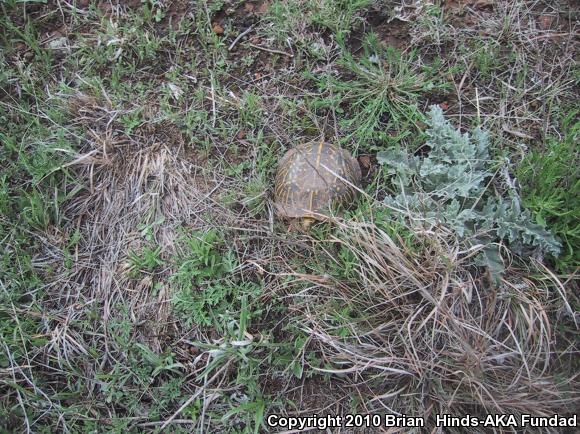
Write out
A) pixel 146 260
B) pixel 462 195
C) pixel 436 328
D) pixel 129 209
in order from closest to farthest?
1. pixel 436 328
2. pixel 462 195
3. pixel 146 260
4. pixel 129 209

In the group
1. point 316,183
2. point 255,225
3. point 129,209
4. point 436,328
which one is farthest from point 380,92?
point 129,209

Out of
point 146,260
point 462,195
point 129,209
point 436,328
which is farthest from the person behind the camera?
point 129,209

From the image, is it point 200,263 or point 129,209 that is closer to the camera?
point 200,263

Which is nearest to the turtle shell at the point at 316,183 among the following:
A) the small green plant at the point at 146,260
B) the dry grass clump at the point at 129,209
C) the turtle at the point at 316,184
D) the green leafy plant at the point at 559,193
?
the turtle at the point at 316,184

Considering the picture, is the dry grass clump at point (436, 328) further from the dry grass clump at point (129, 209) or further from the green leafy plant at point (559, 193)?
the dry grass clump at point (129, 209)

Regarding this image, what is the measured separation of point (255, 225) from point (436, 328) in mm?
825

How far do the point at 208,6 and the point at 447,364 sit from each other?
1.90 metres

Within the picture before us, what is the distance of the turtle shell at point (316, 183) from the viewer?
2.01 m

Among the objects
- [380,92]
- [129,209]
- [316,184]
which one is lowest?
[129,209]

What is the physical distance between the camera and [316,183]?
2.02m

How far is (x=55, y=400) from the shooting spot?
6.22 feet

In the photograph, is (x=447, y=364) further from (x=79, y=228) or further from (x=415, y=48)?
(x=79, y=228)

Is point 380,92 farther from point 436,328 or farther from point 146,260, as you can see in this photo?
point 146,260

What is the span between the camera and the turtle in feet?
6.58
